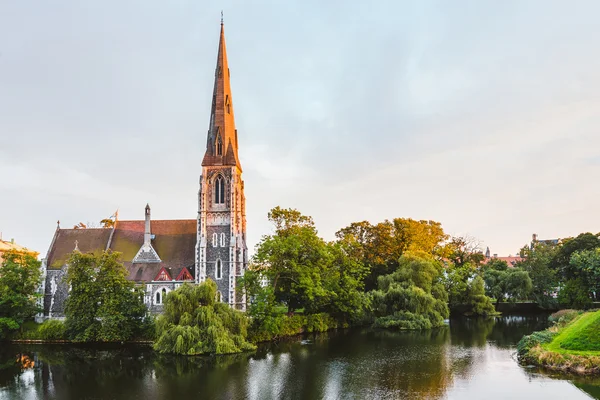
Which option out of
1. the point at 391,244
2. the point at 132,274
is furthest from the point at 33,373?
the point at 391,244

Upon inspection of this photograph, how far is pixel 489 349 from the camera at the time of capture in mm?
32781

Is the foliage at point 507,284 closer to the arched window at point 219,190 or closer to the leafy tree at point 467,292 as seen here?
the leafy tree at point 467,292

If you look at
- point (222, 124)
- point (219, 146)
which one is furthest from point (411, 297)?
point (222, 124)

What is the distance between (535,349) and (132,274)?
3597cm

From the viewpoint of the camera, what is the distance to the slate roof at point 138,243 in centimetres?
4784

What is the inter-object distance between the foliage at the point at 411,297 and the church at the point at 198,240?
1423 centimetres

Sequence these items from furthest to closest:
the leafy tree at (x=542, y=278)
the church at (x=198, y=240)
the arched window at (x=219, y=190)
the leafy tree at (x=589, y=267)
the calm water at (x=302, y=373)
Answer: the leafy tree at (x=542, y=278), the leafy tree at (x=589, y=267), the arched window at (x=219, y=190), the church at (x=198, y=240), the calm water at (x=302, y=373)

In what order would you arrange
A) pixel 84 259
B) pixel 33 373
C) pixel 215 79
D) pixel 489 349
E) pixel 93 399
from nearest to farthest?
pixel 93 399 < pixel 33 373 < pixel 489 349 < pixel 84 259 < pixel 215 79

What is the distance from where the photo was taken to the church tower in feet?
152

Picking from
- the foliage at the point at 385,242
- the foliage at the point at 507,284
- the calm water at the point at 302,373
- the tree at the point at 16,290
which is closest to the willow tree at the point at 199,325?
the calm water at the point at 302,373

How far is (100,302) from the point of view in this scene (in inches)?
1487

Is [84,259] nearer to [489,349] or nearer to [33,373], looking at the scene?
[33,373]

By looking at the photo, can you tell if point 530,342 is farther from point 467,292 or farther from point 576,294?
point 576,294

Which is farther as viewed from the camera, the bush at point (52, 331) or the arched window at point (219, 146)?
the arched window at point (219, 146)
